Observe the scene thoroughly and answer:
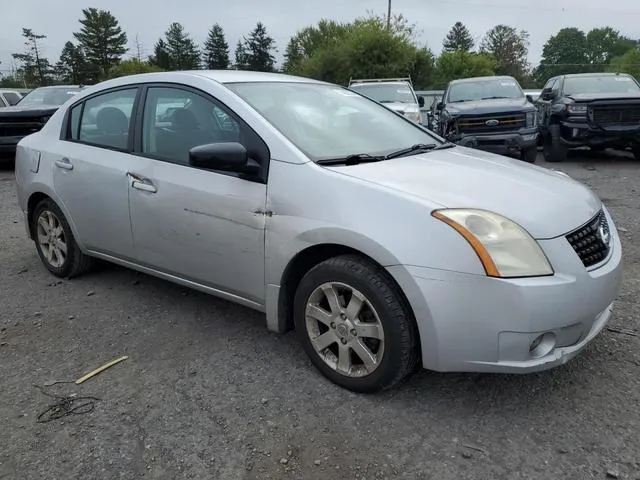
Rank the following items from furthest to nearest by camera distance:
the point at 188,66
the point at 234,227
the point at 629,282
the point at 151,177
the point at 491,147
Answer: the point at 188,66
the point at 491,147
the point at 629,282
the point at 151,177
the point at 234,227

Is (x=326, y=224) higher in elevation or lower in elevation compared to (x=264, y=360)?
higher

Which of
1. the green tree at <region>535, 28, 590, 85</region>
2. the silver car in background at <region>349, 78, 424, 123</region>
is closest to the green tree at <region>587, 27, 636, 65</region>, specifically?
the green tree at <region>535, 28, 590, 85</region>

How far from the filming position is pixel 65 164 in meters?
4.20

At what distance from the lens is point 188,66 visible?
247ft

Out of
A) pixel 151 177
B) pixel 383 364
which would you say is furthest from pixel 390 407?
pixel 151 177

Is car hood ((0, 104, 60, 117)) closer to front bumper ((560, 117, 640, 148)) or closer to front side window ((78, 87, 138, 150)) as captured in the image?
front side window ((78, 87, 138, 150))

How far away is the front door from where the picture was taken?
309 centimetres

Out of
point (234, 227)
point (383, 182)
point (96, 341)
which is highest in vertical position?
point (383, 182)

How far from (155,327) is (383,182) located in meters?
1.92

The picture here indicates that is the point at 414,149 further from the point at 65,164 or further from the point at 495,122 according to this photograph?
the point at 495,122

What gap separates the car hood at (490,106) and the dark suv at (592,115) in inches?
25.8

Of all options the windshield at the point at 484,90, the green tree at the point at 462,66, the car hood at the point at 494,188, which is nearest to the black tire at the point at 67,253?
the car hood at the point at 494,188

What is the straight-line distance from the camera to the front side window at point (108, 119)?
3.88 m

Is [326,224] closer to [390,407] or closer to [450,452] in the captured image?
[390,407]
